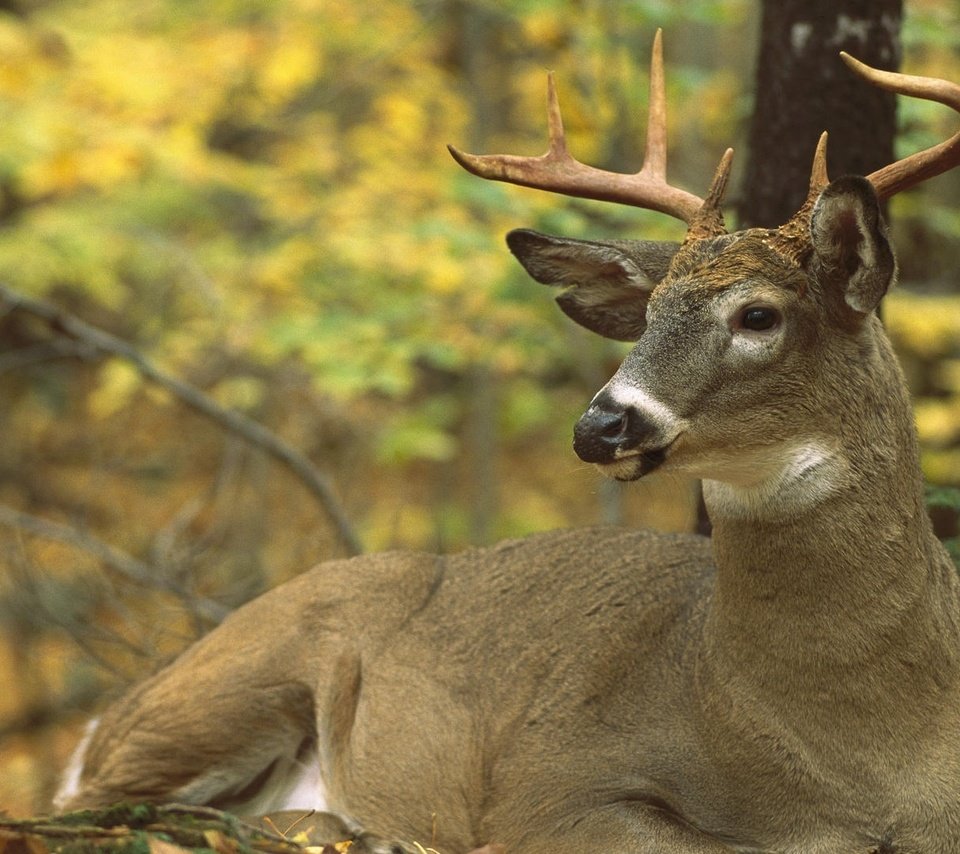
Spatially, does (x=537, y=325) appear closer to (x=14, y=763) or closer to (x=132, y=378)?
(x=132, y=378)

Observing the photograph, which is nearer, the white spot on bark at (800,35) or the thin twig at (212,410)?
the white spot on bark at (800,35)

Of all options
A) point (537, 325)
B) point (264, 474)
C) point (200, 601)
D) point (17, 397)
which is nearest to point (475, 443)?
point (264, 474)

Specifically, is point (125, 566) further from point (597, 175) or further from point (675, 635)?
point (597, 175)

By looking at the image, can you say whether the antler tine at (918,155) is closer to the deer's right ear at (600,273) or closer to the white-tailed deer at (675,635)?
the white-tailed deer at (675,635)

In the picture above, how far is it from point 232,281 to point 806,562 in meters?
7.76

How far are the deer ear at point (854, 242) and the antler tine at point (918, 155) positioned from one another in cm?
18

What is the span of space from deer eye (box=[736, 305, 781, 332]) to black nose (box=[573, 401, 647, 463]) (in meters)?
0.39

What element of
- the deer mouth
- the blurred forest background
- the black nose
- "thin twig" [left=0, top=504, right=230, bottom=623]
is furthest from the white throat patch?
"thin twig" [left=0, top=504, right=230, bottom=623]

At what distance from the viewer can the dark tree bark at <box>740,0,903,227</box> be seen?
522cm

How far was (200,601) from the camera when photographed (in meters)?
7.04

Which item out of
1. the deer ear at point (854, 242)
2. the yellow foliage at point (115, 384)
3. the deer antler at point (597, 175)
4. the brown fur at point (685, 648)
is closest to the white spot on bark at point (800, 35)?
the deer antler at point (597, 175)

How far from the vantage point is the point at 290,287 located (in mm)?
10109

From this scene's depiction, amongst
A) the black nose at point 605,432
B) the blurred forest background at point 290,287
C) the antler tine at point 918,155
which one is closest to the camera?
the black nose at point 605,432

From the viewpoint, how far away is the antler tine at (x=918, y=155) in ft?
12.3
